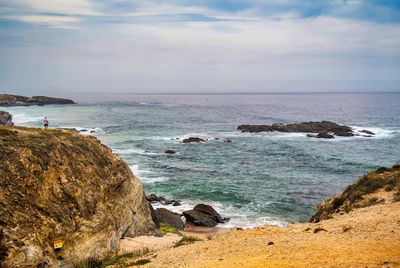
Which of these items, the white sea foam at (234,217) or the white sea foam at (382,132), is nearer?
the white sea foam at (234,217)

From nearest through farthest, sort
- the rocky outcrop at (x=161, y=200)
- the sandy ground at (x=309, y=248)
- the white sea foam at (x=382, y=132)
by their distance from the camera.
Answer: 1. the sandy ground at (x=309, y=248)
2. the rocky outcrop at (x=161, y=200)
3. the white sea foam at (x=382, y=132)

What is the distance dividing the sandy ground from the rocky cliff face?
470 cm

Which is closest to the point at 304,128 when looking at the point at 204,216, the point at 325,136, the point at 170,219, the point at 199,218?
the point at 325,136

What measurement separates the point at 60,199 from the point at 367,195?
1870cm

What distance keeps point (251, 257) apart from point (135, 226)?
39.2 ft

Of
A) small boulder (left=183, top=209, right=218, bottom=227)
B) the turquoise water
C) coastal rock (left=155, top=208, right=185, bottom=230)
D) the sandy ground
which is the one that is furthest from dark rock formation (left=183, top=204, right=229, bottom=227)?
the sandy ground

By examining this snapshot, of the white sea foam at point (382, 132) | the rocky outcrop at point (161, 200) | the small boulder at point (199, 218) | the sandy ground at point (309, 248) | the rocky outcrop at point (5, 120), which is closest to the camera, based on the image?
the sandy ground at point (309, 248)

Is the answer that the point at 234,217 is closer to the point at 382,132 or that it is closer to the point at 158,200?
the point at 158,200

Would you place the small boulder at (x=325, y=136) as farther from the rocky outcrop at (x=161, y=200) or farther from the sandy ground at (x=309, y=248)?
the sandy ground at (x=309, y=248)

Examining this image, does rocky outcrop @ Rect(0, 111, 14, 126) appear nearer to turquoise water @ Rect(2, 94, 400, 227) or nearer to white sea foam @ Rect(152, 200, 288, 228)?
turquoise water @ Rect(2, 94, 400, 227)

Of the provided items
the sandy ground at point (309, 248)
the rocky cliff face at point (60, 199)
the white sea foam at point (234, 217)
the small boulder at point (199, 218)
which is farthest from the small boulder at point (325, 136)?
the sandy ground at point (309, 248)

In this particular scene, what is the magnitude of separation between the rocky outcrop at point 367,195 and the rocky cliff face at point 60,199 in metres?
12.7

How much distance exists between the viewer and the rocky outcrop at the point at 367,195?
2308 centimetres

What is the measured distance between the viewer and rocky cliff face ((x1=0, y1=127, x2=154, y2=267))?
16.6 metres
